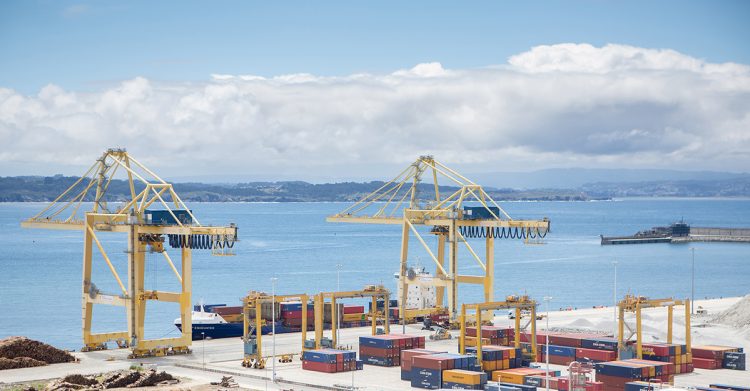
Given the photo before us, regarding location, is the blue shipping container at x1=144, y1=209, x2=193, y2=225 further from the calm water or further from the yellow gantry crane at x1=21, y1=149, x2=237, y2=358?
the calm water

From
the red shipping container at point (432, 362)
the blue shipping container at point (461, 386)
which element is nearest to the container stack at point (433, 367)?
the red shipping container at point (432, 362)

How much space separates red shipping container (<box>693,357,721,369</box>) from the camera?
203ft

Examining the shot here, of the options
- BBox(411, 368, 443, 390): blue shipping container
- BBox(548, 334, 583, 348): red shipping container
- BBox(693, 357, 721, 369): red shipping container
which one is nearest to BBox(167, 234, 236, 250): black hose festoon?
BBox(411, 368, 443, 390): blue shipping container

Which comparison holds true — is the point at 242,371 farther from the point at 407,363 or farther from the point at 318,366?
the point at 407,363

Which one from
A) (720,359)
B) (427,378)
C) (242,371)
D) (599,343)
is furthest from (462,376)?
(720,359)

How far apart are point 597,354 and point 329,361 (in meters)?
15.8

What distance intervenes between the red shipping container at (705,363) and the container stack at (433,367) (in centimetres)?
1475

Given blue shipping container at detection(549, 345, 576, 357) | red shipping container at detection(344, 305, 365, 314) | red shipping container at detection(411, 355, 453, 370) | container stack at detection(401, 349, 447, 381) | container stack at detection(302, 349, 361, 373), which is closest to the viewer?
red shipping container at detection(411, 355, 453, 370)

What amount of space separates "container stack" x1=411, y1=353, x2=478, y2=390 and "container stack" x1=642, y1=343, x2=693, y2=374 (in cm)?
1097

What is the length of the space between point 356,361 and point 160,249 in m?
15.6

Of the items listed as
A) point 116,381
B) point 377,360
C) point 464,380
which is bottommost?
point 116,381

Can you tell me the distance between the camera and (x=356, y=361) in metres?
61.5

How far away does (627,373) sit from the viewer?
171 feet

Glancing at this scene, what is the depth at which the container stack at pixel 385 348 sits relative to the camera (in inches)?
2472
